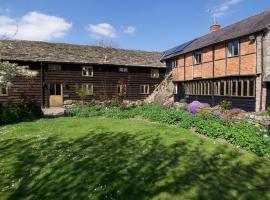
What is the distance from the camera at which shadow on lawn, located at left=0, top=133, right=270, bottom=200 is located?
744cm

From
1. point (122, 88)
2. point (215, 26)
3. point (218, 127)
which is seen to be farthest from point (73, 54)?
point (218, 127)

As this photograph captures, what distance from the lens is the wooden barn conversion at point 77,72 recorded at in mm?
32062

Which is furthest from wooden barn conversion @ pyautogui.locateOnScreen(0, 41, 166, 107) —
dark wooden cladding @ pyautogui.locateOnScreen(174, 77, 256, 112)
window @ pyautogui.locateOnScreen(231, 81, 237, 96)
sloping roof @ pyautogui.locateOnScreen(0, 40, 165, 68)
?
window @ pyautogui.locateOnScreen(231, 81, 237, 96)

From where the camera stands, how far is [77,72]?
114 ft

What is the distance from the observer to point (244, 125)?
13.3 meters

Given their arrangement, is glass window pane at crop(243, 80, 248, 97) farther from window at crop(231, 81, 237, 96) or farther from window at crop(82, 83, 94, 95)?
window at crop(82, 83, 94, 95)

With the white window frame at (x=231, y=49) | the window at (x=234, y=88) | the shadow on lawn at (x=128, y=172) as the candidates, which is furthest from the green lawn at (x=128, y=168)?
the white window frame at (x=231, y=49)

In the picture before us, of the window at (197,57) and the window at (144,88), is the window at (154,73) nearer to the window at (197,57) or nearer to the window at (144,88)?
the window at (144,88)

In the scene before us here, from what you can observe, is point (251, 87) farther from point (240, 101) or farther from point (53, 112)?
point (53, 112)

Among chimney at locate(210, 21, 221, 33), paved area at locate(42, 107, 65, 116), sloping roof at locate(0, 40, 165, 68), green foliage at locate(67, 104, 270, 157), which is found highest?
chimney at locate(210, 21, 221, 33)

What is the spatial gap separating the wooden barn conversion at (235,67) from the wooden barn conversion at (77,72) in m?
7.76

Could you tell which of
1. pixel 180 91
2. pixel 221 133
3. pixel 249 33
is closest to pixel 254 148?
pixel 221 133

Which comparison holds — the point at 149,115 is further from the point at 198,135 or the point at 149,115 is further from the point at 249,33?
the point at 249,33

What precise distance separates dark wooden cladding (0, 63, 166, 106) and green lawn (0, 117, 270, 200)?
18.3 meters
